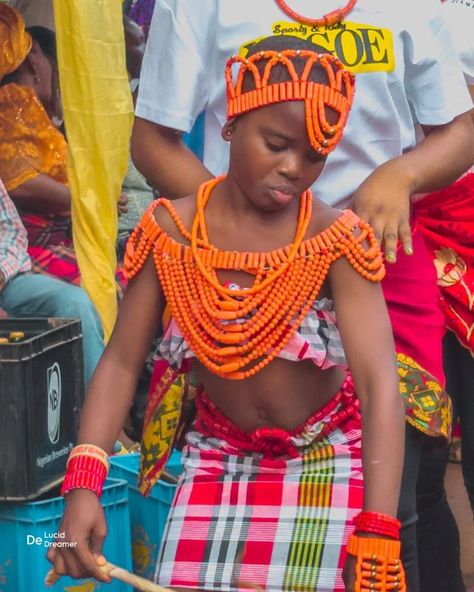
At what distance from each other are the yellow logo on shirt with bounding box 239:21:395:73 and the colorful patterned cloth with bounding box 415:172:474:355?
1.77 ft

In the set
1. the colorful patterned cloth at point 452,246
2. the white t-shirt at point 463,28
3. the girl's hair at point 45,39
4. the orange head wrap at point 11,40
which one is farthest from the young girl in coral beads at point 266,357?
the girl's hair at point 45,39

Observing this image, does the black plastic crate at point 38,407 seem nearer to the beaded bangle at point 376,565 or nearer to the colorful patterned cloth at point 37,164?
the colorful patterned cloth at point 37,164

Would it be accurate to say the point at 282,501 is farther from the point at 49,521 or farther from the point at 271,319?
the point at 49,521

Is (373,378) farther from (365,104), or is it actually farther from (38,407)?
(38,407)

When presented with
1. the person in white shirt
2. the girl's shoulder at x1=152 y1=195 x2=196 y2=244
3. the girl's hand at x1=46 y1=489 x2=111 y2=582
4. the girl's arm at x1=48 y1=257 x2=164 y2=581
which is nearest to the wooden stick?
the girl's hand at x1=46 y1=489 x2=111 y2=582

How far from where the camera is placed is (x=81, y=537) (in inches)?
108

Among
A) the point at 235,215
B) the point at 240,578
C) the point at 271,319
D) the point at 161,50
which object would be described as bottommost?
the point at 240,578

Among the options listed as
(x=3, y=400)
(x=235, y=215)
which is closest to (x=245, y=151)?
(x=235, y=215)

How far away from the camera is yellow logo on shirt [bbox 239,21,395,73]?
10.7 ft

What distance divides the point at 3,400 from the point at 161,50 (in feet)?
5.07

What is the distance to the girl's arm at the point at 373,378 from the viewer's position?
273 cm

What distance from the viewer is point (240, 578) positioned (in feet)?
9.73

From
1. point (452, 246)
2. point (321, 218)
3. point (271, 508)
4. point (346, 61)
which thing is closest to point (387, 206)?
point (321, 218)

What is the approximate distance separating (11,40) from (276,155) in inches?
144
